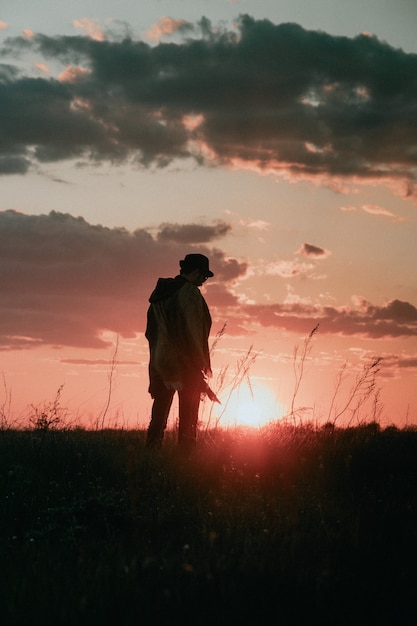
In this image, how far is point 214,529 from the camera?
19.0ft

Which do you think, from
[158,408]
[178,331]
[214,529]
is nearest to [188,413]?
[158,408]

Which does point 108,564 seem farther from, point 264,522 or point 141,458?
point 141,458

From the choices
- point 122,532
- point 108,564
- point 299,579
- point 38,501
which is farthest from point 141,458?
point 299,579

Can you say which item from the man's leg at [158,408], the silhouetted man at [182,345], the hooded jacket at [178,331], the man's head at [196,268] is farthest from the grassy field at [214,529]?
the man's head at [196,268]

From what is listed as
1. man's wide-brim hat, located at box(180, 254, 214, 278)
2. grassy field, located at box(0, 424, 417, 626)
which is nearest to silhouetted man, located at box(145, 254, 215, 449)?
man's wide-brim hat, located at box(180, 254, 214, 278)

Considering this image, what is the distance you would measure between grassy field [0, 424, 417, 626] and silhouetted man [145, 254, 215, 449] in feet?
1.64

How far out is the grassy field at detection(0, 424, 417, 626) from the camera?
13.1 ft

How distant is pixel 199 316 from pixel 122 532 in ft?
12.2

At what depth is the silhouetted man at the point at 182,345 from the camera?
30.0 feet

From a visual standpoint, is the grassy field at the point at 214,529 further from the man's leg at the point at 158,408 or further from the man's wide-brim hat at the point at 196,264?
the man's wide-brim hat at the point at 196,264

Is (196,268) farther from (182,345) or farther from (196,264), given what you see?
(182,345)

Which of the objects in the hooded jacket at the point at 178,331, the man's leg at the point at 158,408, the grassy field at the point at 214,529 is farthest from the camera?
the man's leg at the point at 158,408

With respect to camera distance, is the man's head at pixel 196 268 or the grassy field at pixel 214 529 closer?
the grassy field at pixel 214 529

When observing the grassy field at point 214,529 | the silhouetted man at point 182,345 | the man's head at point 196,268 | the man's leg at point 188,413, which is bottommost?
the grassy field at point 214,529
